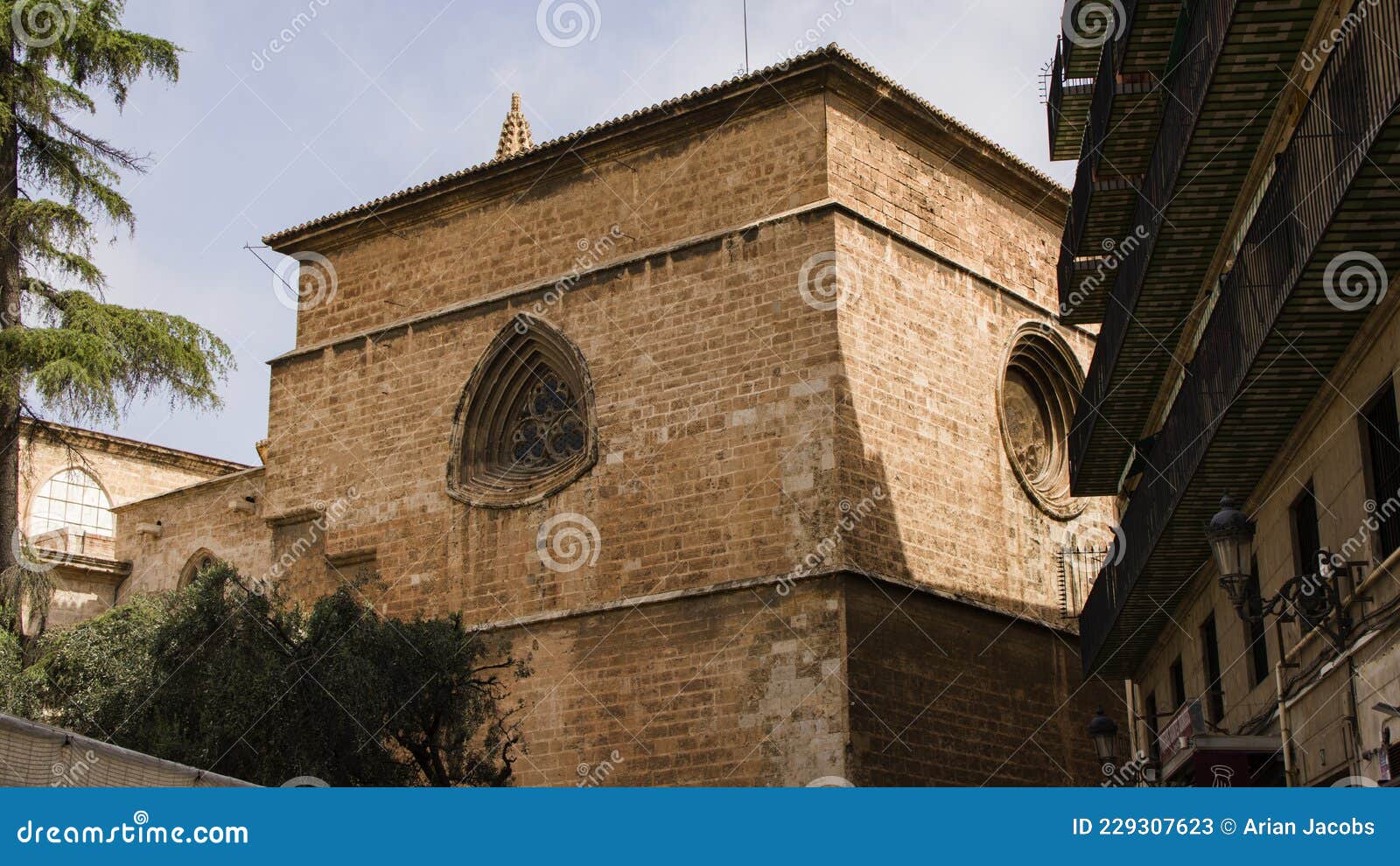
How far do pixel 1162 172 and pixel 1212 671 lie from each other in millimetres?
3551

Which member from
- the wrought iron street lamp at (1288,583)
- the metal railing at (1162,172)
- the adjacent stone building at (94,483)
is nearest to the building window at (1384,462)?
the wrought iron street lamp at (1288,583)

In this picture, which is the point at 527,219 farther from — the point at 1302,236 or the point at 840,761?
the point at 1302,236

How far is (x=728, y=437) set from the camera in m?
17.0

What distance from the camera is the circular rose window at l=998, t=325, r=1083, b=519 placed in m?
19.5

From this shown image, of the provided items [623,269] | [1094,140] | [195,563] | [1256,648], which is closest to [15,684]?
[623,269]

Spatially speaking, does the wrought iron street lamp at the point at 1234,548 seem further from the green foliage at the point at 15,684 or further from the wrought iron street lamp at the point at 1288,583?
the green foliage at the point at 15,684

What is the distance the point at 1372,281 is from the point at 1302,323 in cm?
56

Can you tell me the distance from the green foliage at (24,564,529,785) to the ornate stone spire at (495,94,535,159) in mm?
9661

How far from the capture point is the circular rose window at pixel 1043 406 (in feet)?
64.1

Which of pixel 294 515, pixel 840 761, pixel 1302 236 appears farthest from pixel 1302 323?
pixel 294 515

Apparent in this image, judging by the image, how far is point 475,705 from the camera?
15.3 meters

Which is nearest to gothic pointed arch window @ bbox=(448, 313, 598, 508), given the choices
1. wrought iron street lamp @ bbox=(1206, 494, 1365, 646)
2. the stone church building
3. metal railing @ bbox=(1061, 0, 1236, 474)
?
the stone church building

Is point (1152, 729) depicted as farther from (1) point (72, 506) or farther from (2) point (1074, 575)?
(1) point (72, 506)

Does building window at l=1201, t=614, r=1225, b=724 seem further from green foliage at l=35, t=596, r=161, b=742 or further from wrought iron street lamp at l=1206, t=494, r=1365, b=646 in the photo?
green foliage at l=35, t=596, r=161, b=742
